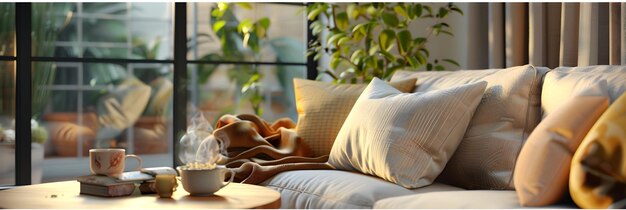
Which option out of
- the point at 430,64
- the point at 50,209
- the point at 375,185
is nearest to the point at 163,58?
the point at 430,64

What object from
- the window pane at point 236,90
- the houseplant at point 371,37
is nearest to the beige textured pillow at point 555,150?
the houseplant at point 371,37

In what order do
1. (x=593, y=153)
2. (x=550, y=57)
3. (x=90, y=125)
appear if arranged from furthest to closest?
(x=90, y=125) → (x=550, y=57) → (x=593, y=153)

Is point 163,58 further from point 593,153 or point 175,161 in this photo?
point 593,153

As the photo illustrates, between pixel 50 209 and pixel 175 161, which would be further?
pixel 175 161

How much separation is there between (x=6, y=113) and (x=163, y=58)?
0.88 meters

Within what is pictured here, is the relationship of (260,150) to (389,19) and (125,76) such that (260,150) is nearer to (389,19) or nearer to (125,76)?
(389,19)

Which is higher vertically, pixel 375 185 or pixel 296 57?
pixel 296 57

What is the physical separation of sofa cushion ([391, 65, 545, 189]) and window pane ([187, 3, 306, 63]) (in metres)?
2.15

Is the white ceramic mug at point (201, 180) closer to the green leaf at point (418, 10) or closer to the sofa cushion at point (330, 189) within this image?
the sofa cushion at point (330, 189)

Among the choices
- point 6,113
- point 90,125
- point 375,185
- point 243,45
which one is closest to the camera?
point 375,185

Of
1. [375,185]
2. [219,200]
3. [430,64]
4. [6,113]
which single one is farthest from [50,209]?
[430,64]

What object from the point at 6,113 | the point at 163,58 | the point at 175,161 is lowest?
the point at 175,161

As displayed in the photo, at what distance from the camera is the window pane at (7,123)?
4057 mm

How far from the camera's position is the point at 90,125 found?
4.35 metres
